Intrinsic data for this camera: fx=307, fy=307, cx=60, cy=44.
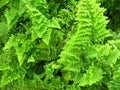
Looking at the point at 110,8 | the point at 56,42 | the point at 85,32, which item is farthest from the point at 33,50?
the point at 110,8

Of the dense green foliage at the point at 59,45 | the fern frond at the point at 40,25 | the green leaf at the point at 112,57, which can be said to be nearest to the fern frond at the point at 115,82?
the dense green foliage at the point at 59,45

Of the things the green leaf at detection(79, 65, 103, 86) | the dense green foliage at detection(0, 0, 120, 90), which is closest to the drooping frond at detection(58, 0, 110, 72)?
the dense green foliage at detection(0, 0, 120, 90)

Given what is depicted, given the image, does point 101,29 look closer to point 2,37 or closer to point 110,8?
point 110,8

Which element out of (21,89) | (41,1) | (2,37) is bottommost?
(21,89)

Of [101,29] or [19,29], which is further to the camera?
[19,29]

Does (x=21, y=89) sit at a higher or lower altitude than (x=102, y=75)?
lower

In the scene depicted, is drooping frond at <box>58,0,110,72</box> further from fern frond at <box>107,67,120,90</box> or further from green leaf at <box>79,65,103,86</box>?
fern frond at <box>107,67,120,90</box>

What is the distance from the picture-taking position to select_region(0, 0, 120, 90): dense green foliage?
3893mm

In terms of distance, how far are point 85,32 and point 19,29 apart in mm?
1528

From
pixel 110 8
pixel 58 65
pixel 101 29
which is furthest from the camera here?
pixel 110 8

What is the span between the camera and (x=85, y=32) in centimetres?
393

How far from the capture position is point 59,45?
182 inches

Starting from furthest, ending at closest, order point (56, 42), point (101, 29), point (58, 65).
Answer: point (56, 42)
point (58, 65)
point (101, 29)

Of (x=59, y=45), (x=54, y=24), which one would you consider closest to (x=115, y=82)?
(x=59, y=45)
